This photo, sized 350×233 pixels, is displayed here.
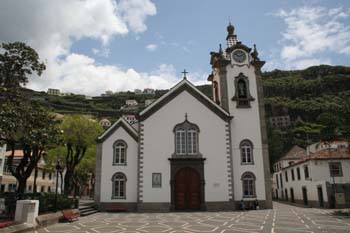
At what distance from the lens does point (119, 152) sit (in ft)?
90.2

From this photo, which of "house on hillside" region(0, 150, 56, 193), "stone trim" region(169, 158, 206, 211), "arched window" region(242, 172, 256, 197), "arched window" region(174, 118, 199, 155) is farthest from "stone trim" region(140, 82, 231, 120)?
"house on hillside" region(0, 150, 56, 193)

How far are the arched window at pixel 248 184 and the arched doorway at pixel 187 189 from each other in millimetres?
4007

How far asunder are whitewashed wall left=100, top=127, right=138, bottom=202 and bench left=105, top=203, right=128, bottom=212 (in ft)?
1.39

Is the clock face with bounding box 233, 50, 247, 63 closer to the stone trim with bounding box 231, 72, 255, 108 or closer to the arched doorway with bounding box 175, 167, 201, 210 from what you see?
the stone trim with bounding box 231, 72, 255, 108

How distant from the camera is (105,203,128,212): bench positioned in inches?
1017

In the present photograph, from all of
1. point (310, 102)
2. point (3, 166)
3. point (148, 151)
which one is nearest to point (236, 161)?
point (148, 151)

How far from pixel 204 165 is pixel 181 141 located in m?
2.93

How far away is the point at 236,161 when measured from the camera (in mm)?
26594

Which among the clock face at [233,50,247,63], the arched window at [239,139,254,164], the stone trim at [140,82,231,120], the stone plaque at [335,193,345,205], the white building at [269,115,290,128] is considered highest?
the white building at [269,115,290,128]

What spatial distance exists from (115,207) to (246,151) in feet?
41.5

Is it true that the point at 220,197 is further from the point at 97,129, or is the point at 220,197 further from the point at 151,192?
the point at 97,129

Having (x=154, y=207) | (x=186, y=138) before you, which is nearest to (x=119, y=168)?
(x=154, y=207)

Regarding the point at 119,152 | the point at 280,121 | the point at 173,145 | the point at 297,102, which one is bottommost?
the point at 119,152

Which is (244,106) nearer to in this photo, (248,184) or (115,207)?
(248,184)
